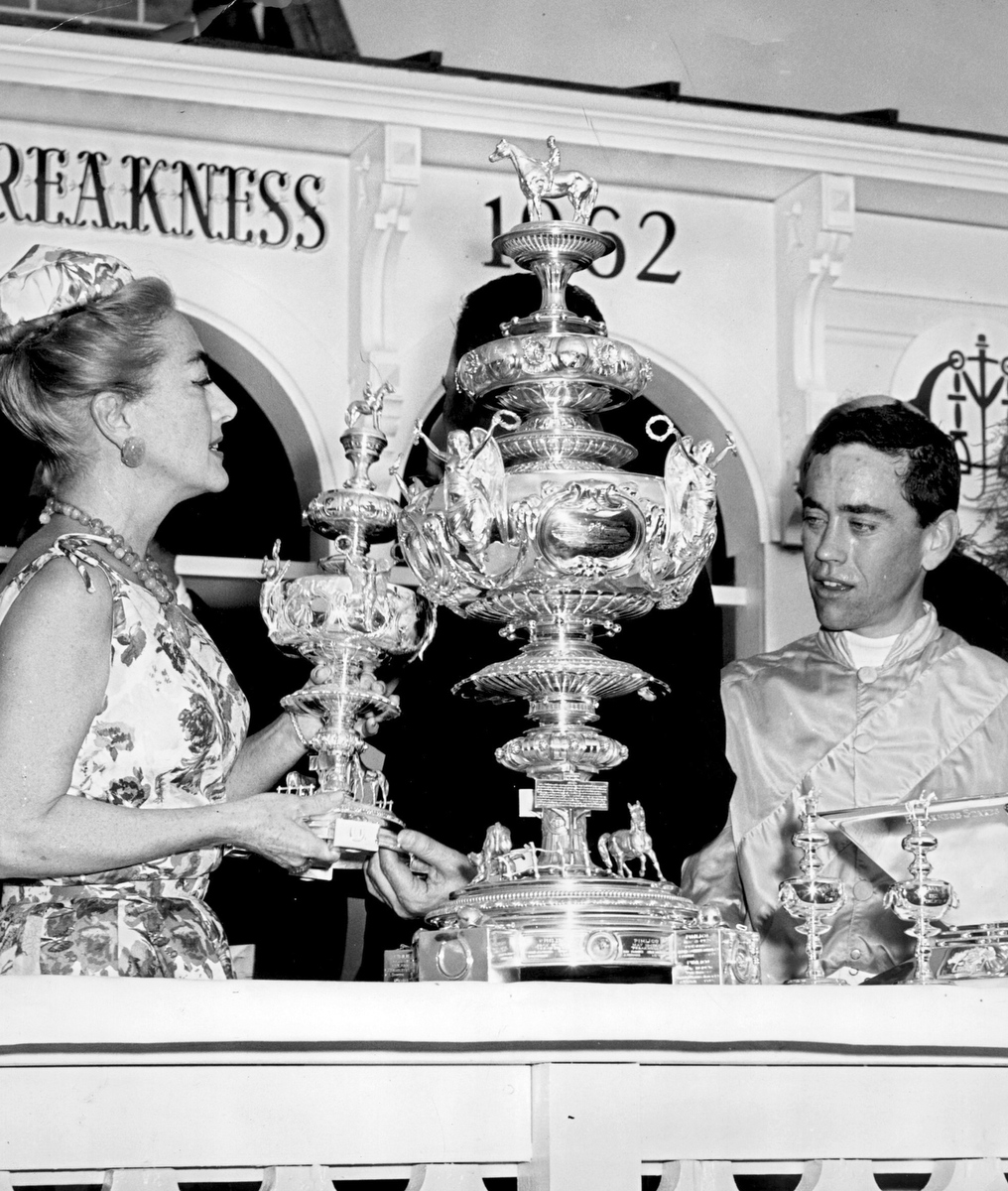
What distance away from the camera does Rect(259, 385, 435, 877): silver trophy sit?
1.70 meters

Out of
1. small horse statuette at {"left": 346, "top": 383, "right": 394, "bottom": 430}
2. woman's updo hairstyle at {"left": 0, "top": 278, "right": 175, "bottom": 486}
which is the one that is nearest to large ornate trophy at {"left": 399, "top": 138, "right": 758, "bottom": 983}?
small horse statuette at {"left": 346, "top": 383, "right": 394, "bottom": 430}

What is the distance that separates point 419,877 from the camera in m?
1.73

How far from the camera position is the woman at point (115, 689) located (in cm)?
146

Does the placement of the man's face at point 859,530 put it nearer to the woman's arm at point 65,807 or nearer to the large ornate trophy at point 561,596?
the large ornate trophy at point 561,596

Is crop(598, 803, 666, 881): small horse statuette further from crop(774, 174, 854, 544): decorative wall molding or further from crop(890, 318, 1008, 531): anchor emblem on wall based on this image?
crop(890, 318, 1008, 531): anchor emblem on wall

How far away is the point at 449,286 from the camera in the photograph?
11.3 ft

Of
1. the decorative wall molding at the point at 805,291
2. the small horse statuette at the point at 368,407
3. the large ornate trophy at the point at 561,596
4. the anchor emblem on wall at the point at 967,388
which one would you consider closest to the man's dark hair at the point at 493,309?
the small horse statuette at the point at 368,407

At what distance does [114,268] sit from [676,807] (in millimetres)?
846

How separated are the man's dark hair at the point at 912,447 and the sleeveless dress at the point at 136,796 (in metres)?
1.08

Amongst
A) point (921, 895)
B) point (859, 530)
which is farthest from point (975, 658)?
point (921, 895)

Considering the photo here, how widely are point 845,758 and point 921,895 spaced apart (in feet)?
2.90

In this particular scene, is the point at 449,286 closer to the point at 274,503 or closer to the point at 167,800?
the point at 274,503

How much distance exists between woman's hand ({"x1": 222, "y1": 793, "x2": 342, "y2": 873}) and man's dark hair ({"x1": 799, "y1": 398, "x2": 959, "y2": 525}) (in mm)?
1173

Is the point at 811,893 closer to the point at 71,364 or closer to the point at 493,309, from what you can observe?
the point at 71,364
